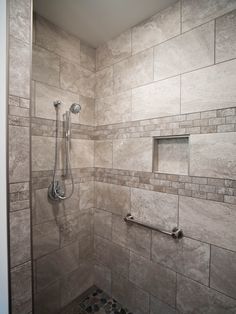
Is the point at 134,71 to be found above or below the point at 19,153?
above

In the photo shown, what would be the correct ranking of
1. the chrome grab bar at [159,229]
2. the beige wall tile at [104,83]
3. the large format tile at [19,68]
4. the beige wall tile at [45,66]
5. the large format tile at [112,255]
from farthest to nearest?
the beige wall tile at [104,83] < the large format tile at [112,255] < the beige wall tile at [45,66] < the chrome grab bar at [159,229] < the large format tile at [19,68]

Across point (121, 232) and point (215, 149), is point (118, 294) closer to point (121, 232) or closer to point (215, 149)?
point (121, 232)

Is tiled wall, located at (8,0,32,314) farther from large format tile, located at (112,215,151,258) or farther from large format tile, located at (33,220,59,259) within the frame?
large format tile, located at (112,215,151,258)

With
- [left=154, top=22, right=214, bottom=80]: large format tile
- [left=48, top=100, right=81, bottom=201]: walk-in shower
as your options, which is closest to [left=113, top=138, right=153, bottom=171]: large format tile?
[left=48, top=100, right=81, bottom=201]: walk-in shower

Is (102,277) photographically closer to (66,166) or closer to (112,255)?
(112,255)

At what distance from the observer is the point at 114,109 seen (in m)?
1.69

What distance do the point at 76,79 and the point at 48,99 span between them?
0.41 metres

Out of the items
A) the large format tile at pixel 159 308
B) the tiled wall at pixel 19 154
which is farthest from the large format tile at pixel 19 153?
the large format tile at pixel 159 308

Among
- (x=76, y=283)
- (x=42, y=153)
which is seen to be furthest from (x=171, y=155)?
(x=76, y=283)

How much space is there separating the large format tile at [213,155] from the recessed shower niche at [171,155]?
9 cm

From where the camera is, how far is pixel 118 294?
65.8 inches

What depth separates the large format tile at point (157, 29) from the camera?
1.27 meters

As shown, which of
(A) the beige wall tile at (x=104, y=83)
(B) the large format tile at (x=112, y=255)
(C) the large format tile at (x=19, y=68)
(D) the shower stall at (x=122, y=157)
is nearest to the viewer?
(C) the large format tile at (x=19, y=68)

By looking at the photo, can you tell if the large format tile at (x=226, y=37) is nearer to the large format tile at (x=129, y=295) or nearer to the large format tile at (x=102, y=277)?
the large format tile at (x=129, y=295)
